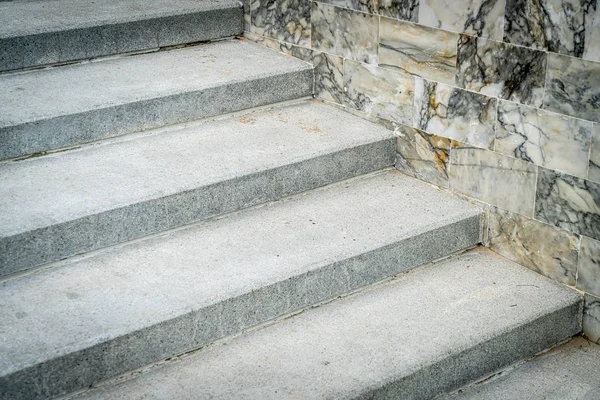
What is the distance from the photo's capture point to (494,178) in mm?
3496

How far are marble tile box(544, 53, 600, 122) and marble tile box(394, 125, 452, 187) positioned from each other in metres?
0.59

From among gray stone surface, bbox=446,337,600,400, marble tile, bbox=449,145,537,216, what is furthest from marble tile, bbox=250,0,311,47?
gray stone surface, bbox=446,337,600,400

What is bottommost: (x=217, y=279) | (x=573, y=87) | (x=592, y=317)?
(x=592, y=317)

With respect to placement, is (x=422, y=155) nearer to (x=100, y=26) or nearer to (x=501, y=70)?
(x=501, y=70)

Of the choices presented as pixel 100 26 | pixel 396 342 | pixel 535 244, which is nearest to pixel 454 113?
pixel 535 244

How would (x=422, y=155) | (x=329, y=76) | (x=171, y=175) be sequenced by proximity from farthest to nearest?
1. (x=329, y=76)
2. (x=422, y=155)
3. (x=171, y=175)

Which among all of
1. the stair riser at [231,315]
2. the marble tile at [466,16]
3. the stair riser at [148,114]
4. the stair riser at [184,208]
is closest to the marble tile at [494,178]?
the stair riser at [231,315]

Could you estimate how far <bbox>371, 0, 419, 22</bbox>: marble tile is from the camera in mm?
3599

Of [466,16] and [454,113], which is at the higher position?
[466,16]

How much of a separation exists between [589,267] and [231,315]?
4.76ft

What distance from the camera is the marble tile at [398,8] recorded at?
360 cm

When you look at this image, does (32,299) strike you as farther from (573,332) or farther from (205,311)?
(573,332)

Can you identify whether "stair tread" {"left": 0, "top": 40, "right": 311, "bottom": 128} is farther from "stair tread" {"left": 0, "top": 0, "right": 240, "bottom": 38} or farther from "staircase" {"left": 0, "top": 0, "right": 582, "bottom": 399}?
"stair tread" {"left": 0, "top": 0, "right": 240, "bottom": 38}

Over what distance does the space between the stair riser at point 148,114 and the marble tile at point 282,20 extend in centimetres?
23
